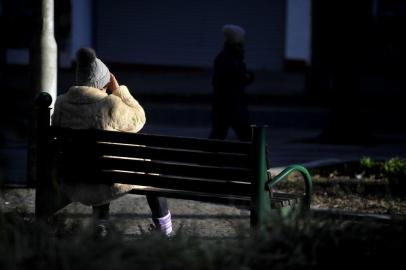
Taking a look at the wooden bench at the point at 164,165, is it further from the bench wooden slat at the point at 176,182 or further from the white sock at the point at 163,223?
the white sock at the point at 163,223

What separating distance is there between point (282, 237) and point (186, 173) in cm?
135

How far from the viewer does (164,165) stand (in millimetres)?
6117

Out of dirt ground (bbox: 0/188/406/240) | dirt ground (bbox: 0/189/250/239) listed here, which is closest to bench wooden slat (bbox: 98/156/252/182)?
dirt ground (bbox: 0/189/250/239)

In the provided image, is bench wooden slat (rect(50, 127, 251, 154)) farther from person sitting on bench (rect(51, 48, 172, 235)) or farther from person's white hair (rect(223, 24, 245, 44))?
person's white hair (rect(223, 24, 245, 44))

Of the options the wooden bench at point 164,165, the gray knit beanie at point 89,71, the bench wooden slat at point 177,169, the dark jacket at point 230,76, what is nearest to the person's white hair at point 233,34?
the dark jacket at point 230,76

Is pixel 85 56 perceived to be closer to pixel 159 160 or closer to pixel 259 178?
pixel 159 160

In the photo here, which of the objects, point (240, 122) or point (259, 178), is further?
point (240, 122)

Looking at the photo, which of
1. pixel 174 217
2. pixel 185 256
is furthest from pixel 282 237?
pixel 174 217

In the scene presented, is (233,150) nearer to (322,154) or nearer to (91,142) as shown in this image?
(91,142)

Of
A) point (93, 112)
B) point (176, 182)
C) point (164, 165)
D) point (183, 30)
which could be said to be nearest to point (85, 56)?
point (93, 112)

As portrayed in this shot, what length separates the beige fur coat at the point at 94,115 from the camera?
6.22 meters

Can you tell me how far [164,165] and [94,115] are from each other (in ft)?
1.95

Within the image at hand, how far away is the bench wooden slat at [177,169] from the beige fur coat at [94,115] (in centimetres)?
15

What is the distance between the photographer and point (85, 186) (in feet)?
20.4
